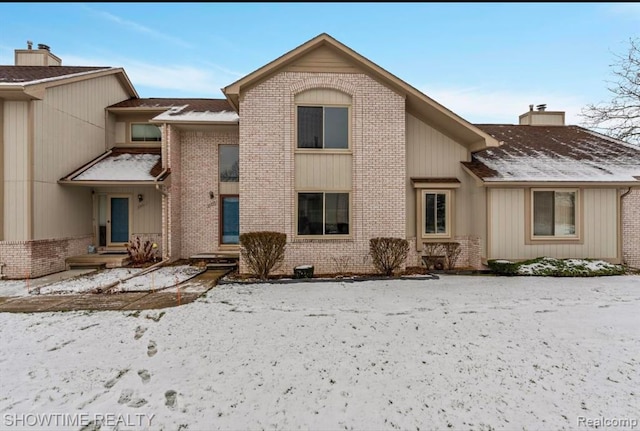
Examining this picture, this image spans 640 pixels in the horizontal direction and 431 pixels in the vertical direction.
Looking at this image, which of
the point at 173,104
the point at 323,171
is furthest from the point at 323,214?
the point at 173,104

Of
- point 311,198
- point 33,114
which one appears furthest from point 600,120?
point 33,114

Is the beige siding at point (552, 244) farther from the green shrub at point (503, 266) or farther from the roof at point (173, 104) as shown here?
the roof at point (173, 104)

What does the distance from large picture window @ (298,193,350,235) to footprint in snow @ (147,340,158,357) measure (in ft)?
18.6

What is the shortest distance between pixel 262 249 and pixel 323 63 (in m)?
5.95

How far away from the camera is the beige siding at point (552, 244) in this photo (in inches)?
421

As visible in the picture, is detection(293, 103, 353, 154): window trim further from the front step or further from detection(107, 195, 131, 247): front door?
detection(107, 195, 131, 247): front door

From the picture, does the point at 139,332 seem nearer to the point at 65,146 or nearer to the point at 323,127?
the point at 323,127

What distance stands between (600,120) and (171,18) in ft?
66.5

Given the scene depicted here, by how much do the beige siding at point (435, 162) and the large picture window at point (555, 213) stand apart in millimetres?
2077

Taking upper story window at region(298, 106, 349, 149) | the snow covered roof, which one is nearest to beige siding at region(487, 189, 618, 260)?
upper story window at region(298, 106, 349, 149)

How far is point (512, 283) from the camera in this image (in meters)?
9.04

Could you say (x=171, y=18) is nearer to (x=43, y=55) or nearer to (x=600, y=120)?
(x=43, y=55)

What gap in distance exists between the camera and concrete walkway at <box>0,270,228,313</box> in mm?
6797

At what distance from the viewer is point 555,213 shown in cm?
1098
